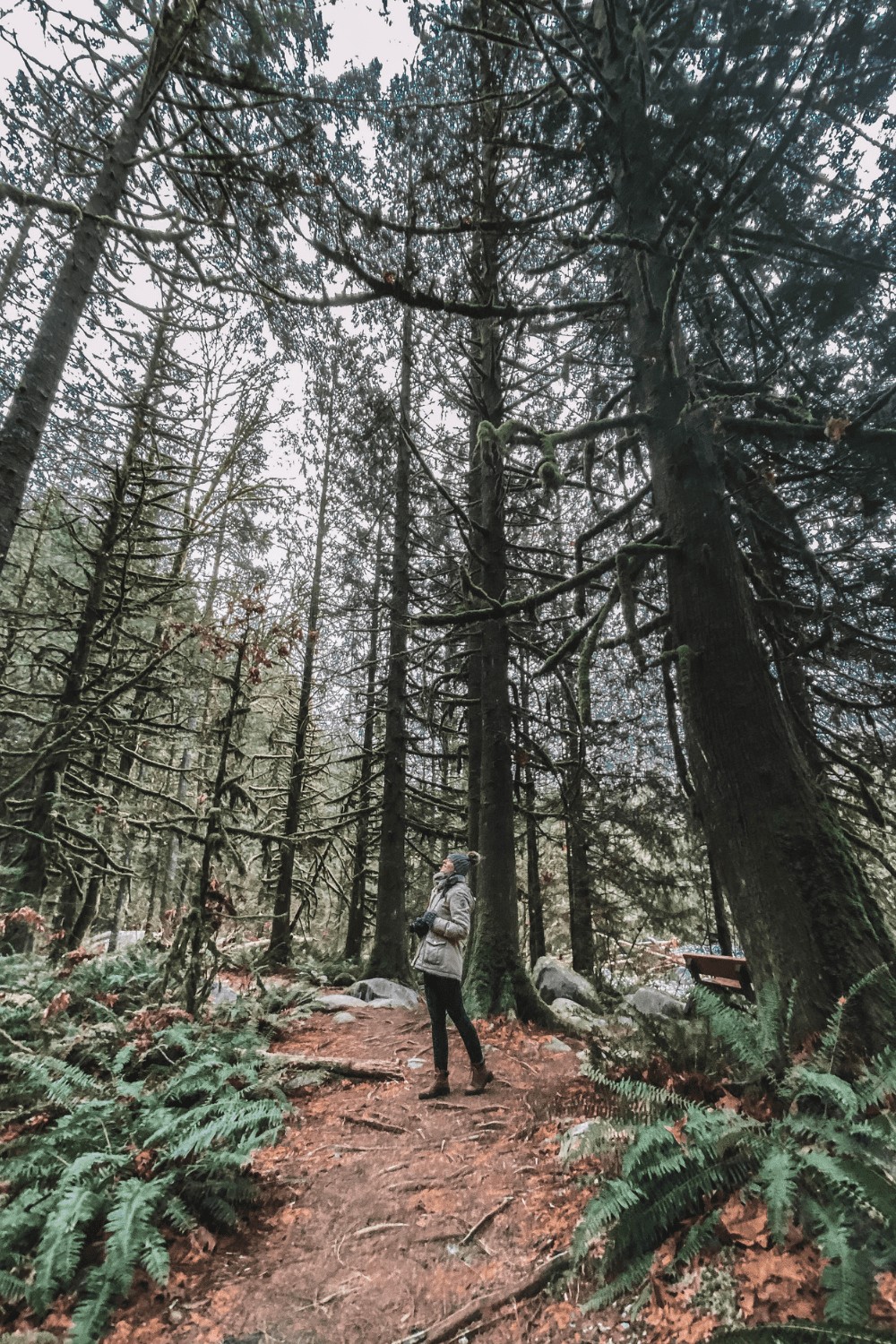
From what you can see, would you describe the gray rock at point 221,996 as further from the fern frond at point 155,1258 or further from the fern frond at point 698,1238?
the fern frond at point 698,1238

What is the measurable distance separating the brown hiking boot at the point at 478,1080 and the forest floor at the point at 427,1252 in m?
0.14

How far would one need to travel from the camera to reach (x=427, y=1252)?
Result: 2910 mm

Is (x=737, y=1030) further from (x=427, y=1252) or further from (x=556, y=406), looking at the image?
(x=556, y=406)

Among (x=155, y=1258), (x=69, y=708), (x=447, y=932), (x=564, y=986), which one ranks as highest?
(x=69, y=708)

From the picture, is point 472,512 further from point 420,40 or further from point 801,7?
point 801,7

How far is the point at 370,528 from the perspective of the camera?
1341cm

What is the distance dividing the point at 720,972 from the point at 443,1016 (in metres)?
4.38

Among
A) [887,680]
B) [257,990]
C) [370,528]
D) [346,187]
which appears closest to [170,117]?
[346,187]

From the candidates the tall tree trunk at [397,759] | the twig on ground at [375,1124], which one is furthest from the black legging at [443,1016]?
the tall tree trunk at [397,759]

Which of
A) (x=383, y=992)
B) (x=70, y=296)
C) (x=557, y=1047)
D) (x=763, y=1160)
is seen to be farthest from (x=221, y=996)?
(x=70, y=296)

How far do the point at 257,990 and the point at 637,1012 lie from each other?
5.93 metres

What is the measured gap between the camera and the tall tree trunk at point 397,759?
392 inches

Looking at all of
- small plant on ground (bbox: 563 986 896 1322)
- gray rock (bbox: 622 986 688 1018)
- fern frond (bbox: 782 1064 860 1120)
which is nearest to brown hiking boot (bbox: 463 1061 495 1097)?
small plant on ground (bbox: 563 986 896 1322)

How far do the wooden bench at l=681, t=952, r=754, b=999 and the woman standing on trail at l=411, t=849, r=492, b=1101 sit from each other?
128 inches
